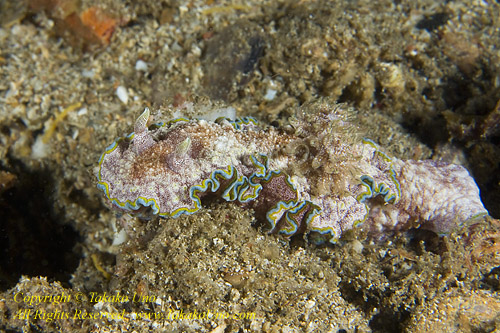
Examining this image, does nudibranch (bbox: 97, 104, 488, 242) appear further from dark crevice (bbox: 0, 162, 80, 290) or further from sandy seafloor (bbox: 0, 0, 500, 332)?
dark crevice (bbox: 0, 162, 80, 290)

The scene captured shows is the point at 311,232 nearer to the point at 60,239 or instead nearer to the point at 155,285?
the point at 155,285

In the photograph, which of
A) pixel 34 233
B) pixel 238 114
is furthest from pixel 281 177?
pixel 34 233

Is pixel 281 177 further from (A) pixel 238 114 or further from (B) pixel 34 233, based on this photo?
(B) pixel 34 233

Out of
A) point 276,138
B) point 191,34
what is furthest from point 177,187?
point 191,34

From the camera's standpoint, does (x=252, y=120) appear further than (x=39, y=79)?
No

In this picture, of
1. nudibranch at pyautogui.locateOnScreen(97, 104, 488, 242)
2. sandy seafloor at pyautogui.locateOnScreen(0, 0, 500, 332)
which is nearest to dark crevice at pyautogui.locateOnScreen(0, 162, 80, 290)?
sandy seafloor at pyautogui.locateOnScreen(0, 0, 500, 332)

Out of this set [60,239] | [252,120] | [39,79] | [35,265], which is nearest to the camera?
[252,120]
